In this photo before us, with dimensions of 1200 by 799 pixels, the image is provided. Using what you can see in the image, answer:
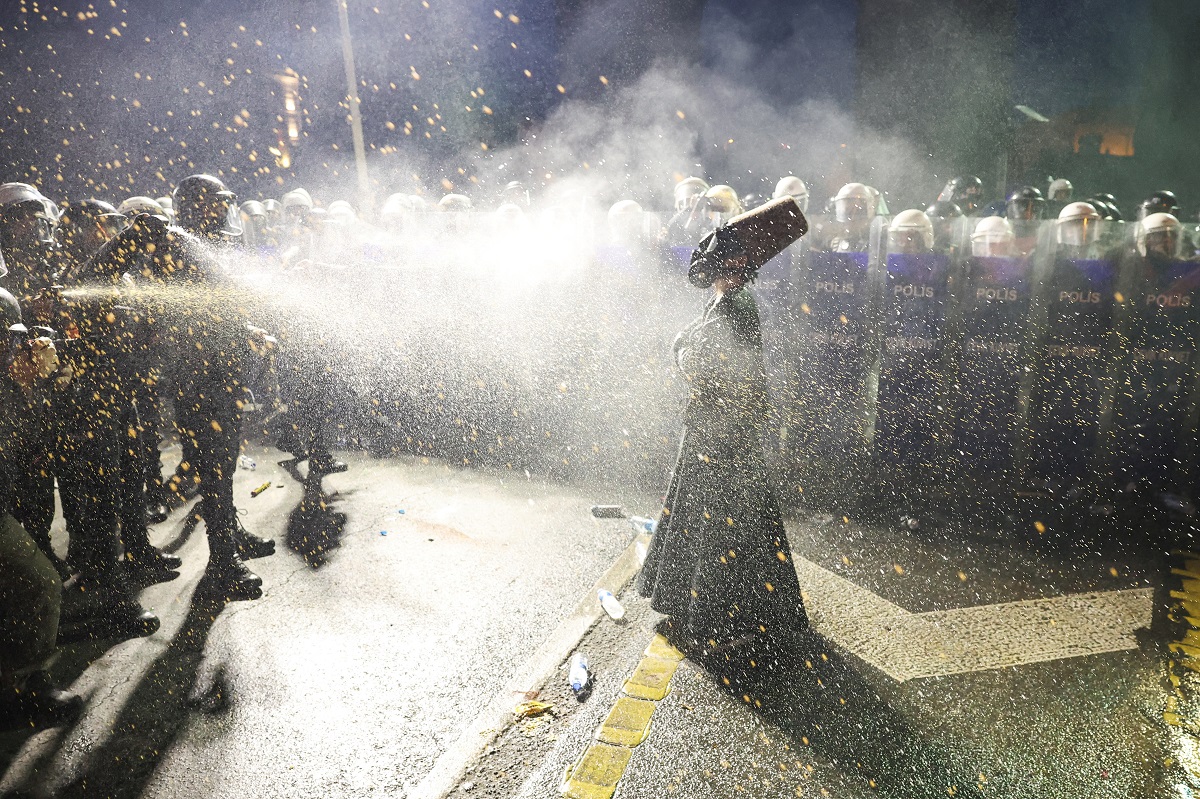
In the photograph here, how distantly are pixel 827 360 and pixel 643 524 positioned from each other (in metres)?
3.28

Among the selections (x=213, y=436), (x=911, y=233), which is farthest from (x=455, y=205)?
(x=213, y=436)

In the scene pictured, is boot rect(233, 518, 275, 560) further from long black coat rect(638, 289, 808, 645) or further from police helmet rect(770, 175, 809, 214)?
police helmet rect(770, 175, 809, 214)

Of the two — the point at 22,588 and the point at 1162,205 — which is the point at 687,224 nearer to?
the point at 1162,205

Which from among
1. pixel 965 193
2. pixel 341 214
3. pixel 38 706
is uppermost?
pixel 965 193

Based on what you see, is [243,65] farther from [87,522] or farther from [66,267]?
[87,522]

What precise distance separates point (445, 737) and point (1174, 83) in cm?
2110

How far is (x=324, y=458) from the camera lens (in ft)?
19.1

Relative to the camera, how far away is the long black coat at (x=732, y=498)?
3.34m

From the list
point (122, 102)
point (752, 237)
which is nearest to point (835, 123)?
point (752, 237)

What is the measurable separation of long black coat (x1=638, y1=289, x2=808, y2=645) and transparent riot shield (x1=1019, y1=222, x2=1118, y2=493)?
436cm

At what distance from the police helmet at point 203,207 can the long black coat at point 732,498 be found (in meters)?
3.21

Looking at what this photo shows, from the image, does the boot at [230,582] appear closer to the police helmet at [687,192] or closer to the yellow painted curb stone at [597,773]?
the yellow painted curb stone at [597,773]

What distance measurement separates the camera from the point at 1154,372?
6312 mm

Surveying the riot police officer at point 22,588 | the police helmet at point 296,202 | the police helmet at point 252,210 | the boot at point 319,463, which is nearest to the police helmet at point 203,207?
the riot police officer at point 22,588
